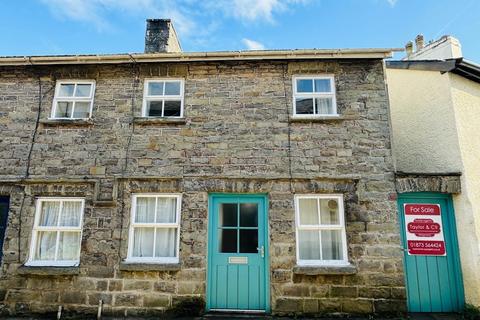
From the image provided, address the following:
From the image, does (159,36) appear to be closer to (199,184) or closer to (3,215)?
(199,184)

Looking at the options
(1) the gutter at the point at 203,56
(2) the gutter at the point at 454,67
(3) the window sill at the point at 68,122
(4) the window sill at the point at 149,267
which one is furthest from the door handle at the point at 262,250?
(2) the gutter at the point at 454,67

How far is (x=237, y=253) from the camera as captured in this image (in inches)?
252

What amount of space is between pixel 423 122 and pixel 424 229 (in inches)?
101

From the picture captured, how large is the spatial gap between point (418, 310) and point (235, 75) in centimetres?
624

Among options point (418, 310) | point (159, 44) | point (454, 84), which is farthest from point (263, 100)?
point (418, 310)

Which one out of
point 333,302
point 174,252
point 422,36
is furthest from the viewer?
point 422,36

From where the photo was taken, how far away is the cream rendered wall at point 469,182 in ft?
20.1

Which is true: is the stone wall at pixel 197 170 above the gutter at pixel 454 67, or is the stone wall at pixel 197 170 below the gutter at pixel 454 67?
below

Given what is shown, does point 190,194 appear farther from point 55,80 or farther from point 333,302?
point 55,80

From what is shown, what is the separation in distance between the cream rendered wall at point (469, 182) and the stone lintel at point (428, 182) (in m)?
0.19

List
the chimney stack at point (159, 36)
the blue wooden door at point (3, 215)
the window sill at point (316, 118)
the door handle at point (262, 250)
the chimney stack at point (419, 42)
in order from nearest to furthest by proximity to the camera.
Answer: the door handle at point (262, 250) → the blue wooden door at point (3, 215) → the window sill at point (316, 118) → the chimney stack at point (159, 36) → the chimney stack at point (419, 42)

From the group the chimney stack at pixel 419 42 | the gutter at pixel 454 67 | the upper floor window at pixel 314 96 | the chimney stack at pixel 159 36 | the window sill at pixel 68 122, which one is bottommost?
the window sill at pixel 68 122

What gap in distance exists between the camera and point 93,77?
292 inches

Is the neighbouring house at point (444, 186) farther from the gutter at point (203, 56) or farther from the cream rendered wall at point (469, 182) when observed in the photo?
the gutter at point (203, 56)
